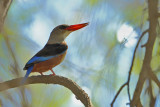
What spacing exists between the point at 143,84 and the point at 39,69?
6.32ft

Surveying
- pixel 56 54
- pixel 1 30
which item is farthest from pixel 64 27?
pixel 1 30

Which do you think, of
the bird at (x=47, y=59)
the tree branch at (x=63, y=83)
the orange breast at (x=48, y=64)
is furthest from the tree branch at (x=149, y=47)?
the orange breast at (x=48, y=64)

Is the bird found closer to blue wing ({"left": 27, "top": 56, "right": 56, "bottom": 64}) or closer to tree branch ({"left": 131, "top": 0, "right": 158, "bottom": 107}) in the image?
blue wing ({"left": 27, "top": 56, "right": 56, "bottom": 64})

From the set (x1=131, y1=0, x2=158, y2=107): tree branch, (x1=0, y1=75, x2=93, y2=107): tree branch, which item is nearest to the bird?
(x1=0, y1=75, x2=93, y2=107): tree branch

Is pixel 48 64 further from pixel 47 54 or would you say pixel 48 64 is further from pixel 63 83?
pixel 63 83

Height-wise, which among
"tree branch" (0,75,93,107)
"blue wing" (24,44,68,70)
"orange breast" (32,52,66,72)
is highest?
"blue wing" (24,44,68,70)

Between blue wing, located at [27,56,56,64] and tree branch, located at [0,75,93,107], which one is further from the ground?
blue wing, located at [27,56,56,64]

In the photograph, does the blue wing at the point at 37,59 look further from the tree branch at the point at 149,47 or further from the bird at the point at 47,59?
the tree branch at the point at 149,47

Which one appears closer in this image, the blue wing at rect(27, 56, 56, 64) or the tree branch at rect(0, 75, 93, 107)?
the tree branch at rect(0, 75, 93, 107)

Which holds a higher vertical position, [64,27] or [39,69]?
[64,27]

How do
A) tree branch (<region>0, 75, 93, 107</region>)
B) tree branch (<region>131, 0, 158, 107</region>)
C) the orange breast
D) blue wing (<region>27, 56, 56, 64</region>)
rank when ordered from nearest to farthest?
tree branch (<region>131, 0, 158, 107</region>) → tree branch (<region>0, 75, 93, 107</region>) → blue wing (<region>27, 56, 56, 64</region>) → the orange breast

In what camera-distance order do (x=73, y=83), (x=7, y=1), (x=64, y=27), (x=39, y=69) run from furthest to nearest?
(x=64, y=27)
(x=39, y=69)
(x=73, y=83)
(x=7, y=1)

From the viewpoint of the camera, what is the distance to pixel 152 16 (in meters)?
1.99

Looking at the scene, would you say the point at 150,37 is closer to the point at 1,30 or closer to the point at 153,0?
the point at 153,0
